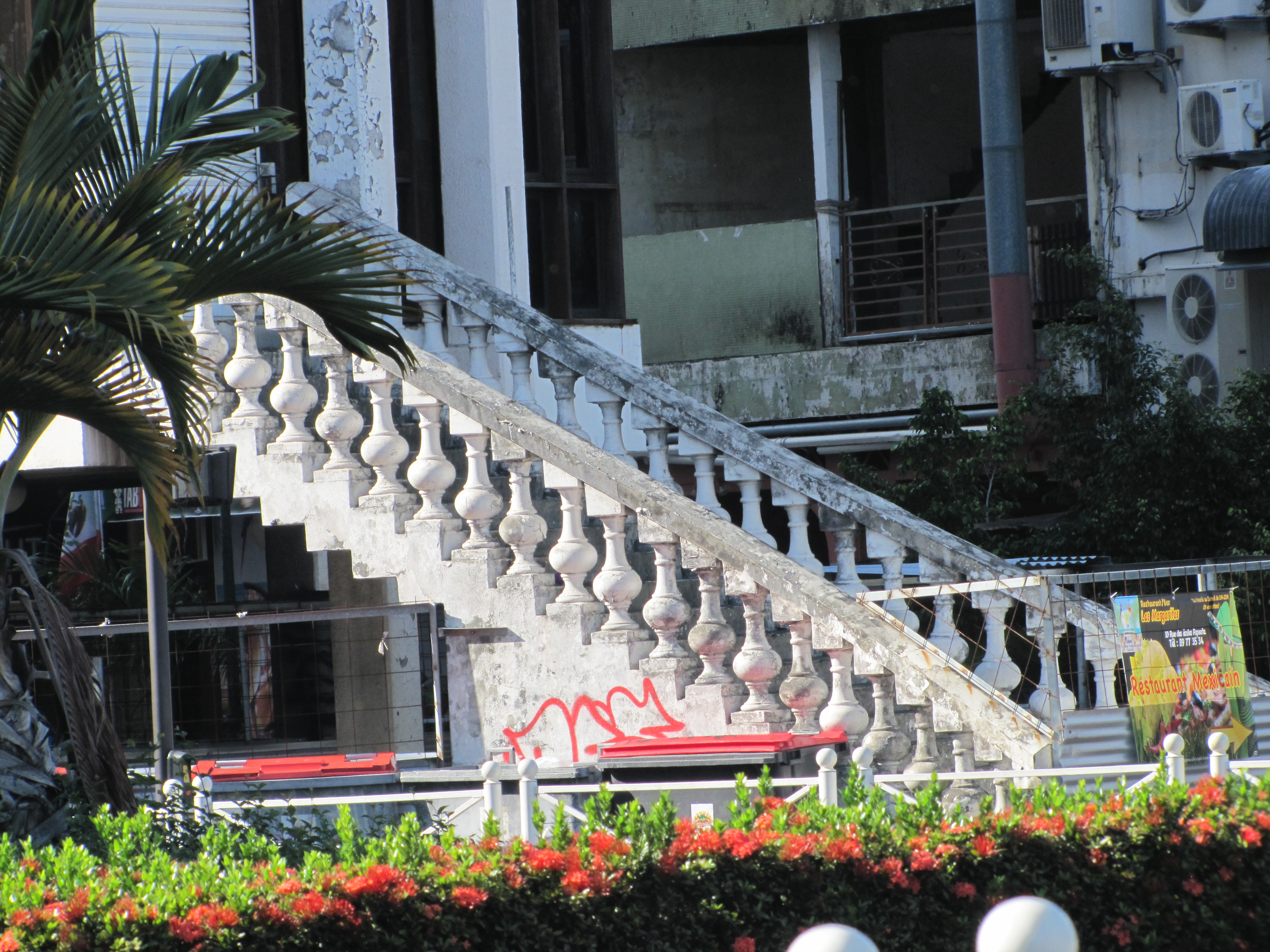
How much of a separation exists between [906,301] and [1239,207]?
4915 mm

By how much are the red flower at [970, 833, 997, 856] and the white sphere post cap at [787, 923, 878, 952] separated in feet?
9.01

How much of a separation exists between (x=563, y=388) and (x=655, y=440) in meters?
0.60

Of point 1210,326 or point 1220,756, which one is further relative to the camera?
point 1210,326

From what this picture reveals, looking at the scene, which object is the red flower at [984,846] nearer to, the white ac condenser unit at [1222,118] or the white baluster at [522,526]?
the white baluster at [522,526]

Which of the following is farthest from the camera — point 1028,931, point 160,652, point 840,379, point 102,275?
point 840,379

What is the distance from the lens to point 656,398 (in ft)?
35.8

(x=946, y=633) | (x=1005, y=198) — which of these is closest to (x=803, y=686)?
(x=946, y=633)

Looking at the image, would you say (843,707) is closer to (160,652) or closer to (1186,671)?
(1186,671)

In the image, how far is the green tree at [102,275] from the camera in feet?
22.8

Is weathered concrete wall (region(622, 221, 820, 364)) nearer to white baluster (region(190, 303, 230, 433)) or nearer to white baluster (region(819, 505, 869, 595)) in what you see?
white baluster (region(190, 303, 230, 433))

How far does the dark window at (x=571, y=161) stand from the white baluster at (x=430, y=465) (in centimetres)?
397

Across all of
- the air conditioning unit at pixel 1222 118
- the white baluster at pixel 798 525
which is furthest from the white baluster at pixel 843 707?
the air conditioning unit at pixel 1222 118

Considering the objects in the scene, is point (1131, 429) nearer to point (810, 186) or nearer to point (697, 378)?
point (697, 378)

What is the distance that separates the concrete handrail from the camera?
10.0 m
